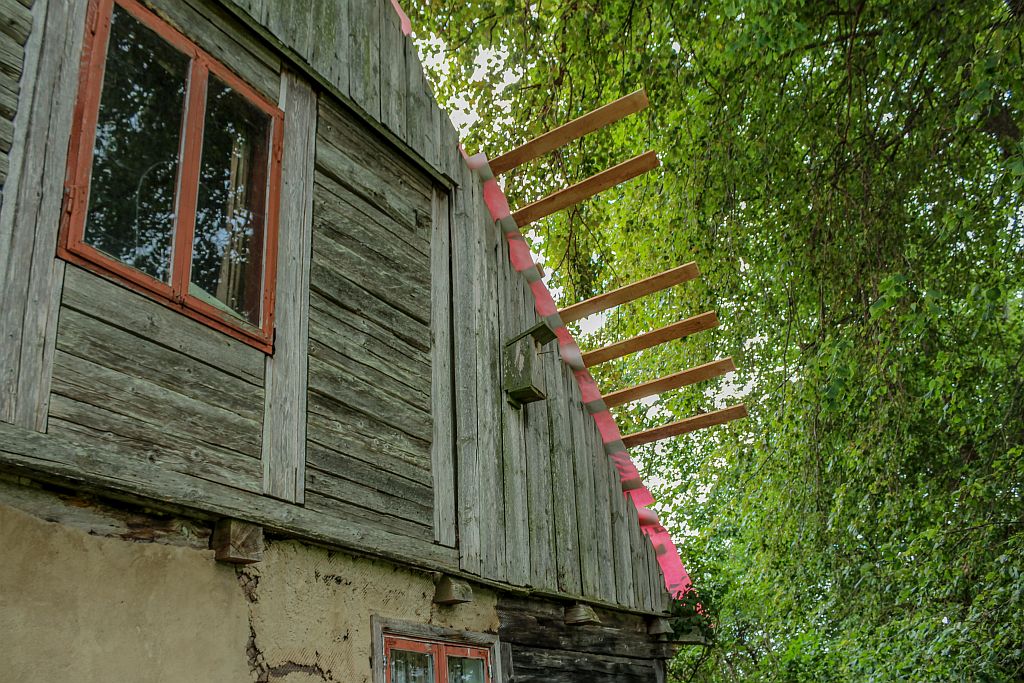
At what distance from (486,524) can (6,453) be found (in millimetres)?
3213

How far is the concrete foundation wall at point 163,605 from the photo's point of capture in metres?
3.18

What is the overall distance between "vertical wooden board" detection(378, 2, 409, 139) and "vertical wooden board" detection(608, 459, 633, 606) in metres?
3.55

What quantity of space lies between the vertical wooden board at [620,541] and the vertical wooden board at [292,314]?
3.82 metres

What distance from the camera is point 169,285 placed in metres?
3.92

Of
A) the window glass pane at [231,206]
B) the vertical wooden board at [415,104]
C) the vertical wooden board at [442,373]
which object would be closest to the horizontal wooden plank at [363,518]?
the vertical wooden board at [442,373]

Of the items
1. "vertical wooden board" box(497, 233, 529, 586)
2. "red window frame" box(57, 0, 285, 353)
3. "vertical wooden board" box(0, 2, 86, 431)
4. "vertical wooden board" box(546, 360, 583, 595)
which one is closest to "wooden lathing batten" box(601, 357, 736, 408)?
"vertical wooden board" box(546, 360, 583, 595)

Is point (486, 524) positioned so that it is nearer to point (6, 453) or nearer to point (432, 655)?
point (432, 655)

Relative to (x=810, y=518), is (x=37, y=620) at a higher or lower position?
lower

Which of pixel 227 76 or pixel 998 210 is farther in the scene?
pixel 998 210

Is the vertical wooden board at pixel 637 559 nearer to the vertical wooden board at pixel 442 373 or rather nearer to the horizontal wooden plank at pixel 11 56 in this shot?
the vertical wooden board at pixel 442 373

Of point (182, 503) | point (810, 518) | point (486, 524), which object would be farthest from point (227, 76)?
point (810, 518)

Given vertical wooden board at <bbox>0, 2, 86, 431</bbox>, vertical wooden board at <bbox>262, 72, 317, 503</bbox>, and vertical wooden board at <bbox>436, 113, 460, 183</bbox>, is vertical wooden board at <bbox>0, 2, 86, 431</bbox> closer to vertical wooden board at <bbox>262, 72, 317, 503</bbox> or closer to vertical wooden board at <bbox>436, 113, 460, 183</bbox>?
vertical wooden board at <bbox>262, 72, 317, 503</bbox>

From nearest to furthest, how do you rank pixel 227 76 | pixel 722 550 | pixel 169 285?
pixel 169 285
pixel 227 76
pixel 722 550

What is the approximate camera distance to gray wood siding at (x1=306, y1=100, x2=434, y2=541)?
472 cm
